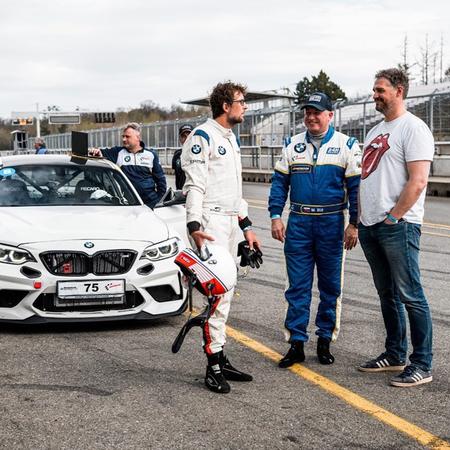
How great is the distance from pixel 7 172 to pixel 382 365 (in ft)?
13.4

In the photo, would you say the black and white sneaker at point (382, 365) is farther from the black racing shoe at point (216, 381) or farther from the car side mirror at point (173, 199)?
the car side mirror at point (173, 199)

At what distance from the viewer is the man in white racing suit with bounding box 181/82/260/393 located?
198 inches

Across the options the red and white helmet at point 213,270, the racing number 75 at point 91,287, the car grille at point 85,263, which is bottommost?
the racing number 75 at point 91,287

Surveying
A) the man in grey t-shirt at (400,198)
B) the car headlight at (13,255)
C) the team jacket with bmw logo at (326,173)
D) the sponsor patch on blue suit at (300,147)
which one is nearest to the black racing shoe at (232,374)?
the man in grey t-shirt at (400,198)

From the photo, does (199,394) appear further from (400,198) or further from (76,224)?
(76,224)

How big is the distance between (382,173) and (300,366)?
1387mm

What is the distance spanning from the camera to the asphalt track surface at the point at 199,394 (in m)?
4.11

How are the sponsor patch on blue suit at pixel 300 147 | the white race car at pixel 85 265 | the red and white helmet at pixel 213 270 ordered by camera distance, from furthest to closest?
the white race car at pixel 85 265 < the sponsor patch on blue suit at pixel 300 147 < the red and white helmet at pixel 213 270

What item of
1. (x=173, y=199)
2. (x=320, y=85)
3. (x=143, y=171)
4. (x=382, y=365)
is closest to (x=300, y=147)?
(x=382, y=365)

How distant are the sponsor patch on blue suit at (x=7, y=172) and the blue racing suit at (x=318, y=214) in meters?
3.07

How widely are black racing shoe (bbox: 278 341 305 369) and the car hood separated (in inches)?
Answer: 65.6

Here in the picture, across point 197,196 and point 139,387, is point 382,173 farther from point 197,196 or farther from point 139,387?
point 139,387

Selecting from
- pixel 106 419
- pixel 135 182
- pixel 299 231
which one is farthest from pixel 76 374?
pixel 135 182

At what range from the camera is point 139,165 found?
9.66 m
